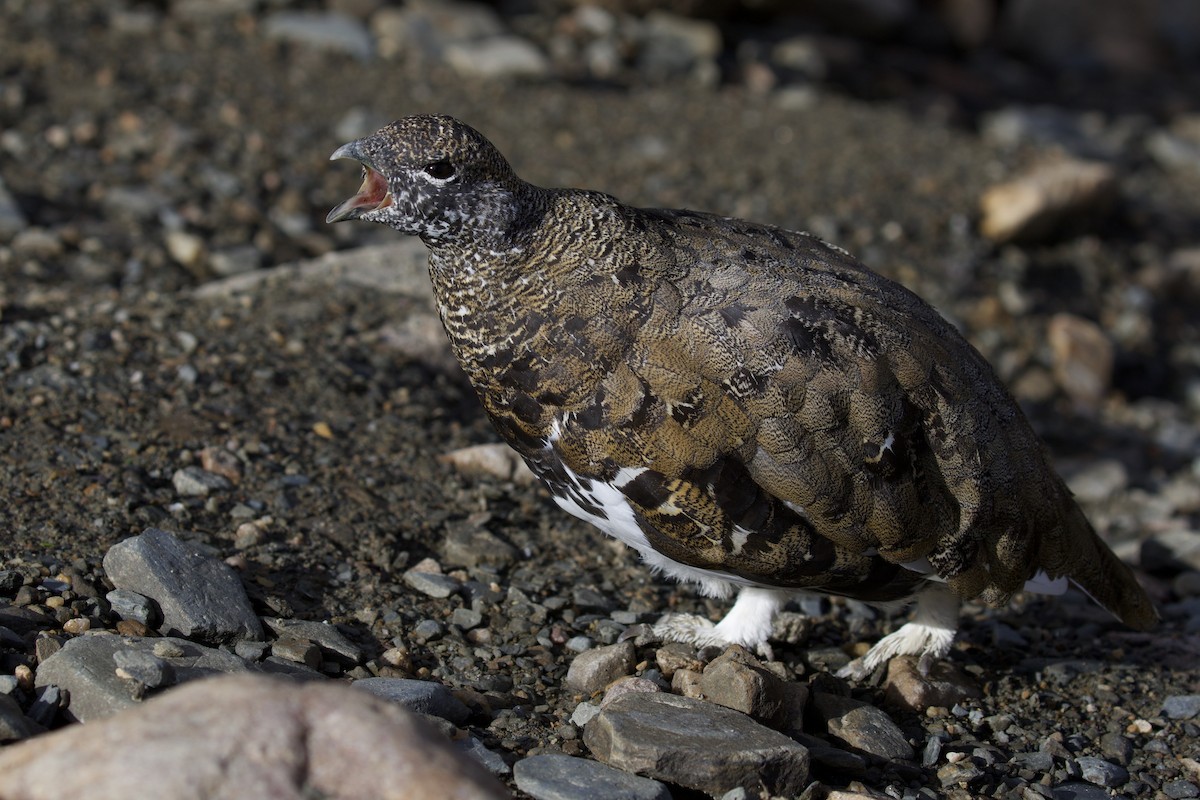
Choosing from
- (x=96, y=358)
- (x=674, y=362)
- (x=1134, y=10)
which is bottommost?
(x=96, y=358)

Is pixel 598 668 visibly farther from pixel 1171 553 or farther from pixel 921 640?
pixel 1171 553

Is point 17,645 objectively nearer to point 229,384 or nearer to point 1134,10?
point 229,384

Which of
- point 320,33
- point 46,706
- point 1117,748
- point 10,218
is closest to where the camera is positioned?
point 46,706

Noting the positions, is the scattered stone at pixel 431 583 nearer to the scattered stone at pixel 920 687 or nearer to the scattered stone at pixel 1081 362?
the scattered stone at pixel 920 687

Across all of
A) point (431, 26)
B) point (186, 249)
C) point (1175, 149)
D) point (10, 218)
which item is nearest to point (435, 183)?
point (186, 249)

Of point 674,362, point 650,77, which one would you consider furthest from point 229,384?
point 650,77
